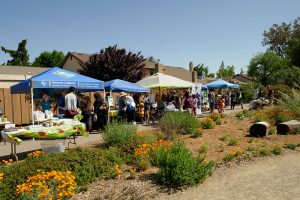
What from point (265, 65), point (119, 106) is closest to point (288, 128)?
point (119, 106)

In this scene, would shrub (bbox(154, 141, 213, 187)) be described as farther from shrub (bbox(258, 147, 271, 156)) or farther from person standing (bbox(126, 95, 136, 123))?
person standing (bbox(126, 95, 136, 123))

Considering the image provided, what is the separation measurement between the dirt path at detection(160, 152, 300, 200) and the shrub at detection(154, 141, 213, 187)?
0.19m

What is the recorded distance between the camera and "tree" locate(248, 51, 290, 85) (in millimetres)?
56500

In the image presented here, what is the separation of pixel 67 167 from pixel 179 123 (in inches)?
201

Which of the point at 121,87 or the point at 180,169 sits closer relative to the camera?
the point at 180,169

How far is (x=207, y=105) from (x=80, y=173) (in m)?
22.0

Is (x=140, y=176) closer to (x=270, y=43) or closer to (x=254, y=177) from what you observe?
(x=254, y=177)

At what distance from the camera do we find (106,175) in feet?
22.4

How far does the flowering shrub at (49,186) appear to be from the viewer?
495 centimetres

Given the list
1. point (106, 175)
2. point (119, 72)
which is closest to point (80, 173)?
point (106, 175)

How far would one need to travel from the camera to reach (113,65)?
3397cm

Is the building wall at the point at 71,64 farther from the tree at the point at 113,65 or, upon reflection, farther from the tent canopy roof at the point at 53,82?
the tent canopy roof at the point at 53,82

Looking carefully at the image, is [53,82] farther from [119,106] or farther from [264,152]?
[264,152]

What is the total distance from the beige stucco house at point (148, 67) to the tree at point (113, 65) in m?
3.46
